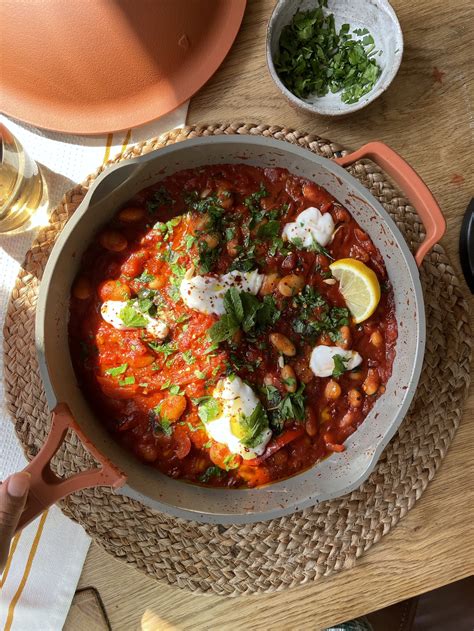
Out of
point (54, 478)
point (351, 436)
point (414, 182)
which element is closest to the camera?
point (54, 478)

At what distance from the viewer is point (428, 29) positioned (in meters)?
2.71

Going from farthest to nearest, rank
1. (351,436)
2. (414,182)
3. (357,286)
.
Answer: (351,436), (357,286), (414,182)

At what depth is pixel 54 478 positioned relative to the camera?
6.75ft

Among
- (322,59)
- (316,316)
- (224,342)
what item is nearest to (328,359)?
(316,316)

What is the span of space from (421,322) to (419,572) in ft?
3.68

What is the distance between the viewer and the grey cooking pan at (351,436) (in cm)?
218

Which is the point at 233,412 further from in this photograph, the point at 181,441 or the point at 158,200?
the point at 158,200

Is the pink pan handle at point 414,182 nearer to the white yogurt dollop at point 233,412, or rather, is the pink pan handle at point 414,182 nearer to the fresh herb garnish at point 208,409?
the white yogurt dollop at point 233,412

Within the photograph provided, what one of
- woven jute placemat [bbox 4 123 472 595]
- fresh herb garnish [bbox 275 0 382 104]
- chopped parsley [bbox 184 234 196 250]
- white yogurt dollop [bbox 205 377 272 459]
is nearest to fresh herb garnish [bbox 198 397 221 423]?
white yogurt dollop [bbox 205 377 272 459]

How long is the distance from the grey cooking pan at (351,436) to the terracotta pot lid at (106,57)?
36cm

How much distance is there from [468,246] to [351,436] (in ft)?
2.88

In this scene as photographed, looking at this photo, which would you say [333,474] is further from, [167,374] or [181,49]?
[181,49]

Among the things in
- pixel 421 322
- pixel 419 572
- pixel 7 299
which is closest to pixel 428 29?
pixel 421 322

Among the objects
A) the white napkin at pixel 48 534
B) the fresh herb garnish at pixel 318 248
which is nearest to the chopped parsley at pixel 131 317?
the white napkin at pixel 48 534
